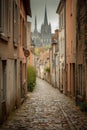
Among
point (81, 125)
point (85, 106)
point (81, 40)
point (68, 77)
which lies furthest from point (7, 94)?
point (68, 77)

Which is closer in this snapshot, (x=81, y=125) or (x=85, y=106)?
(x=81, y=125)

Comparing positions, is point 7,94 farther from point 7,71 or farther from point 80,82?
point 80,82

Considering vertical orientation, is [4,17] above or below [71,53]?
above

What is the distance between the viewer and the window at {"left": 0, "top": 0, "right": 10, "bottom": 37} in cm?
1379

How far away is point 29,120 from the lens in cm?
1555

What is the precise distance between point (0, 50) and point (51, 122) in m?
3.96

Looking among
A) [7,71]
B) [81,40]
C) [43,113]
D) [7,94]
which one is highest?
[81,40]

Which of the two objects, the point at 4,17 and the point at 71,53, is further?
the point at 71,53

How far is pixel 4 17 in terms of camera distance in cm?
1441

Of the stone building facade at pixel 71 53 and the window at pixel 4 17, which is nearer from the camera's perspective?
the window at pixel 4 17

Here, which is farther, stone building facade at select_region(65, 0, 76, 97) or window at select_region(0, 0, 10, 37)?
stone building facade at select_region(65, 0, 76, 97)

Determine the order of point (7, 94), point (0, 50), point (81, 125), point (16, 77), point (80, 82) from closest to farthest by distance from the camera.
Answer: point (0, 50), point (81, 125), point (7, 94), point (16, 77), point (80, 82)

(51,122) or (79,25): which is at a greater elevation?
(79,25)

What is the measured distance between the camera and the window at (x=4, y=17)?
13.8 meters
